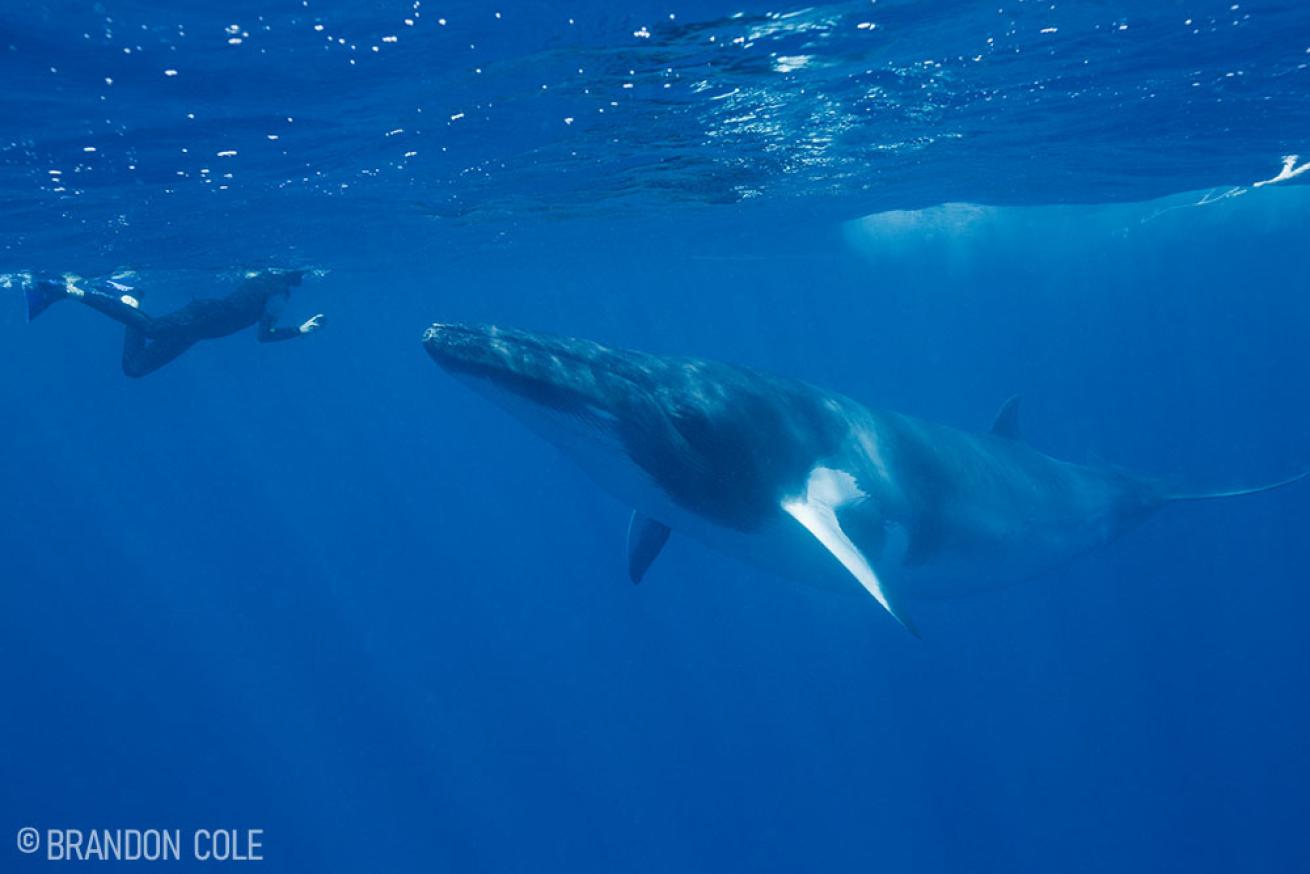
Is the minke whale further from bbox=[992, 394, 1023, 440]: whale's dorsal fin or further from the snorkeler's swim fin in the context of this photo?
the snorkeler's swim fin

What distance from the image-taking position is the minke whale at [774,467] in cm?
637

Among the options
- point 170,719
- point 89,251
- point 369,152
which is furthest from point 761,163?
point 170,719

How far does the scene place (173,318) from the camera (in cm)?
1531

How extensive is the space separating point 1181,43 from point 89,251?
23.9 meters

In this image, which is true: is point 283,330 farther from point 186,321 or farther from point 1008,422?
point 1008,422

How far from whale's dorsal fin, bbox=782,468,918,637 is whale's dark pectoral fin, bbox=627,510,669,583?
226 cm

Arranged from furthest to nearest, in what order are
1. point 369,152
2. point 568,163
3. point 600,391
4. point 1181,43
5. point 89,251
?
point 89,251, point 568,163, point 369,152, point 1181,43, point 600,391

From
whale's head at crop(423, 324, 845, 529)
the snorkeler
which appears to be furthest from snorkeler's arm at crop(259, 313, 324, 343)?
whale's head at crop(423, 324, 845, 529)

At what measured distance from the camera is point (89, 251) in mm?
22922

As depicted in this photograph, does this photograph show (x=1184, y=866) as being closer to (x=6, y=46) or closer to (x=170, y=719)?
(x=6, y=46)

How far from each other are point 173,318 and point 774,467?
1237 cm

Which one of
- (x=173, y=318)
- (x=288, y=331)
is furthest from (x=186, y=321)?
(x=288, y=331)

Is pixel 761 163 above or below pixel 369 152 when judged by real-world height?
below

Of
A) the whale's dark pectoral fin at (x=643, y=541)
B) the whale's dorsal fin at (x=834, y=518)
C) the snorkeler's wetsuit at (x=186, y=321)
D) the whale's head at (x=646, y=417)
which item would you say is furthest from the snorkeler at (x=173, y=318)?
the whale's dorsal fin at (x=834, y=518)
